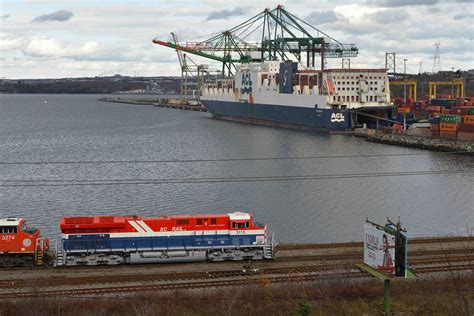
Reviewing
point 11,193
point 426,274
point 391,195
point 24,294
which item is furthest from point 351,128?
point 24,294

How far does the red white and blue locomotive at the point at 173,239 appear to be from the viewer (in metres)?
14.5

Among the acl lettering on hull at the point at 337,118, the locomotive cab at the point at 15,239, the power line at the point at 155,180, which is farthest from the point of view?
the acl lettering on hull at the point at 337,118

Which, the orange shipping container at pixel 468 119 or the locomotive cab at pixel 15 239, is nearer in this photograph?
the locomotive cab at pixel 15 239

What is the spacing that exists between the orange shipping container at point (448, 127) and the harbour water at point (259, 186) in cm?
384

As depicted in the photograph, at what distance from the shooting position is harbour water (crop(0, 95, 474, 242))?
70.8ft

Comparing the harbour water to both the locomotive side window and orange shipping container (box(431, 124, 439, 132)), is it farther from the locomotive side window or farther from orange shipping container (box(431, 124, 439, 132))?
the locomotive side window

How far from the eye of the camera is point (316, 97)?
176 feet

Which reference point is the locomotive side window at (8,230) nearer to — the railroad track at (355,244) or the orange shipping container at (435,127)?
the railroad track at (355,244)

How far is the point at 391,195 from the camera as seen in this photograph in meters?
26.0

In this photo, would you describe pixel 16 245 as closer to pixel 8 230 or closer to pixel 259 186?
pixel 8 230

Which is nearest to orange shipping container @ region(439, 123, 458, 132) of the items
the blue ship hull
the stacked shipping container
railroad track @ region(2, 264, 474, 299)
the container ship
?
the stacked shipping container

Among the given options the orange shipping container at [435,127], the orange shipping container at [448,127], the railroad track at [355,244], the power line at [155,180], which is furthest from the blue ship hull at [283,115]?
the railroad track at [355,244]

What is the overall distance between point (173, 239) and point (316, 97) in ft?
132

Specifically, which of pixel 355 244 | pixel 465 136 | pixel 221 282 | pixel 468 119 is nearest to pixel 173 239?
pixel 221 282
